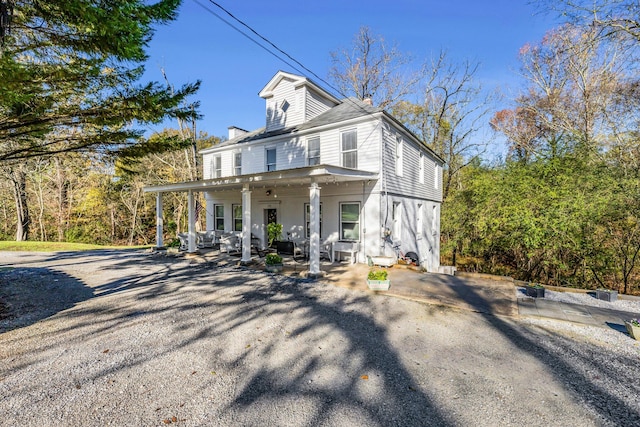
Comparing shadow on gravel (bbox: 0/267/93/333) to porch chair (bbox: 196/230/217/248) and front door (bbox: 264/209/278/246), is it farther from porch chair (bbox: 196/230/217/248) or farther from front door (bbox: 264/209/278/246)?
front door (bbox: 264/209/278/246)

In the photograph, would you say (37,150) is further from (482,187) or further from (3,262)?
(482,187)

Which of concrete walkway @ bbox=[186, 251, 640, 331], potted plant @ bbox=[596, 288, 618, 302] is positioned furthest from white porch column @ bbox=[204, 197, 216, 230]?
potted plant @ bbox=[596, 288, 618, 302]

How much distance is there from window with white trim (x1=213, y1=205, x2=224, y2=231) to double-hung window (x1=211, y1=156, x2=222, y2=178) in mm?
1851

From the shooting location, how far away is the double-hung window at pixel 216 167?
50.8 ft

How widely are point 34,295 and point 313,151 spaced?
9465mm

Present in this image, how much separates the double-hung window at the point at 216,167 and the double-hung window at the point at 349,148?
7988 millimetres

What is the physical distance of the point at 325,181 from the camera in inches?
388

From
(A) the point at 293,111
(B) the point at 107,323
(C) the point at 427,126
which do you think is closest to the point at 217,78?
(A) the point at 293,111

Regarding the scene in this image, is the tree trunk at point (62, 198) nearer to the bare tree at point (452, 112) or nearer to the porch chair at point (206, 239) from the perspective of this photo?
the porch chair at point (206, 239)

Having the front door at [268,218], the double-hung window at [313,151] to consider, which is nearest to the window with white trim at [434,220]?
the double-hung window at [313,151]

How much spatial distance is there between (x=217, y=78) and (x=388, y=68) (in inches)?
649

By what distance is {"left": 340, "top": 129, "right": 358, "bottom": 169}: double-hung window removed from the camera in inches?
411

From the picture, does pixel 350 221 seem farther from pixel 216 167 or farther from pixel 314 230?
pixel 216 167

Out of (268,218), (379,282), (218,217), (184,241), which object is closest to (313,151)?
(268,218)
